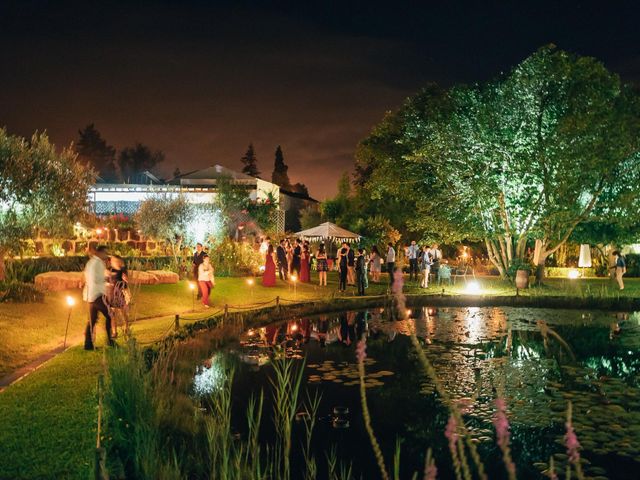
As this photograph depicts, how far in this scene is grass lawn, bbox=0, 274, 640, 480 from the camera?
5906 millimetres

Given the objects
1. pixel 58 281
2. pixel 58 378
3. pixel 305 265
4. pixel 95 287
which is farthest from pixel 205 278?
pixel 58 378

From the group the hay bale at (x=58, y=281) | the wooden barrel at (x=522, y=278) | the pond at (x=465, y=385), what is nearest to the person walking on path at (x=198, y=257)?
the hay bale at (x=58, y=281)

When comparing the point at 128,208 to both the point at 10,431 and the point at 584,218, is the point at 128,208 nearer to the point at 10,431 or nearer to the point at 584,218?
the point at 584,218

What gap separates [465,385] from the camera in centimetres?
999

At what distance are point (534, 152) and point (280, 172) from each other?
69.8m

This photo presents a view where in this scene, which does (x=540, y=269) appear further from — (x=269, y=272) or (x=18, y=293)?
(x=18, y=293)

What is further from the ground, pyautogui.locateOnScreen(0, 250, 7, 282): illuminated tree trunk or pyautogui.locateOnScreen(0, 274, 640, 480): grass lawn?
pyautogui.locateOnScreen(0, 250, 7, 282): illuminated tree trunk

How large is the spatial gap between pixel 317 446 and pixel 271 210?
45216mm

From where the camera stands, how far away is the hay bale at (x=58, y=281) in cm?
1802

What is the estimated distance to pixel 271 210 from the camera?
5225cm

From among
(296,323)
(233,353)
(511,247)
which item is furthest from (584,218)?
(233,353)

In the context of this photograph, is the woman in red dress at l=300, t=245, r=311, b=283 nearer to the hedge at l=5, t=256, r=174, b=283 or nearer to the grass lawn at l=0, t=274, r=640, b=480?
the grass lawn at l=0, t=274, r=640, b=480

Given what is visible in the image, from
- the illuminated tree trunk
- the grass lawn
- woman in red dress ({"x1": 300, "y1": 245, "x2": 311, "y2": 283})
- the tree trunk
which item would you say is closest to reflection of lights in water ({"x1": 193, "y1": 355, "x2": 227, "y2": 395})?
the grass lawn

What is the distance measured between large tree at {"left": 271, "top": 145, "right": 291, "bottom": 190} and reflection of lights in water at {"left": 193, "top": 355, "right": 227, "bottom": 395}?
79631 millimetres
